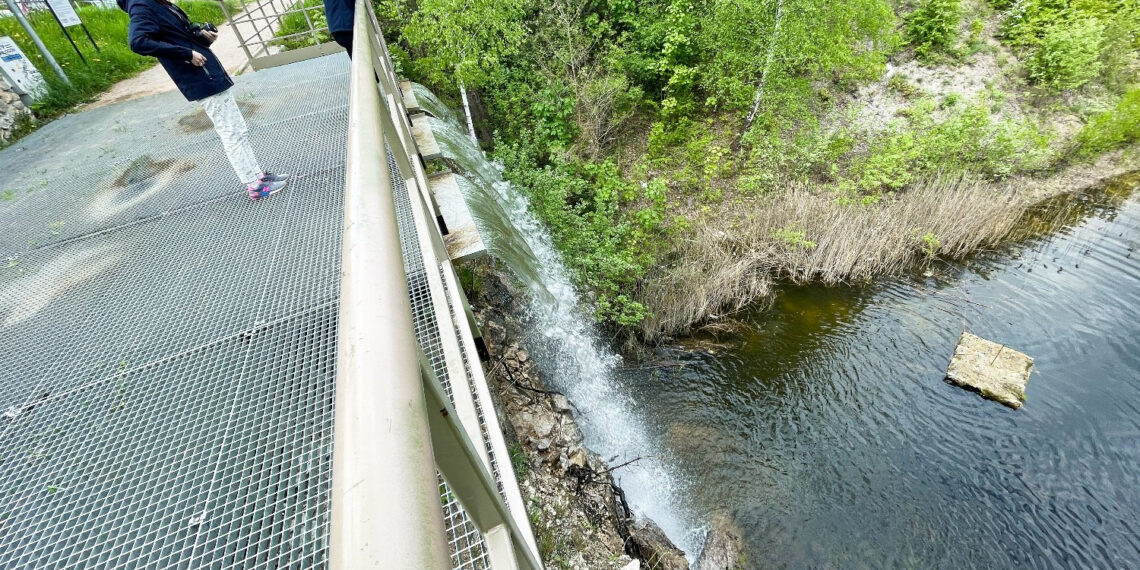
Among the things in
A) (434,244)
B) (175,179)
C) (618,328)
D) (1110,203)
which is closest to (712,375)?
(618,328)

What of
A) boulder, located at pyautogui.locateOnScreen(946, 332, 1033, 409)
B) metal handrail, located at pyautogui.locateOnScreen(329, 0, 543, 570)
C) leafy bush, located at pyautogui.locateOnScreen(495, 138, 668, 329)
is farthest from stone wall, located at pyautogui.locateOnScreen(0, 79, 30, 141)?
boulder, located at pyautogui.locateOnScreen(946, 332, 1033, 409)

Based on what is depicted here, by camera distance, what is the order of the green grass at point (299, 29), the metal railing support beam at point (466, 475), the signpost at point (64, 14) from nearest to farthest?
the metal railing support beam at point (466, 475), the signpost at point (64, 14), the green grass at point (299, 29)

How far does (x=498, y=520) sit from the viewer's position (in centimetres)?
96

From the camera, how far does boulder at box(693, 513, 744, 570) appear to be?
457cm

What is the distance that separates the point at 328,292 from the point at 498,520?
79.3 inches

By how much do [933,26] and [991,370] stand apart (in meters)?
8.86

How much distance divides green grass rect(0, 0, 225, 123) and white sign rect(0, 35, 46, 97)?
14cm

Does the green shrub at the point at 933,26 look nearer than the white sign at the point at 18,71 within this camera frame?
No

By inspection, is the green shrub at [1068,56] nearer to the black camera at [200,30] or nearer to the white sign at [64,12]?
the black camera at [200,30]

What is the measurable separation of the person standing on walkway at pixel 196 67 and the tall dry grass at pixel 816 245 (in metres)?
5.19

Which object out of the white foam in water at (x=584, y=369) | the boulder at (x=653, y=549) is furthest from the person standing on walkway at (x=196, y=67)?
the boulder at (x=653, y=549)

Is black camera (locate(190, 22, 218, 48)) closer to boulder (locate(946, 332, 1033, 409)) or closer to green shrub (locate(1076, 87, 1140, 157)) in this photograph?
boulder (locate(946, 332, 1033, 409))

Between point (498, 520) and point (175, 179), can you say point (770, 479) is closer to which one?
point (498, 520)

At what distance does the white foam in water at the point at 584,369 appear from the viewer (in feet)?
16.2
